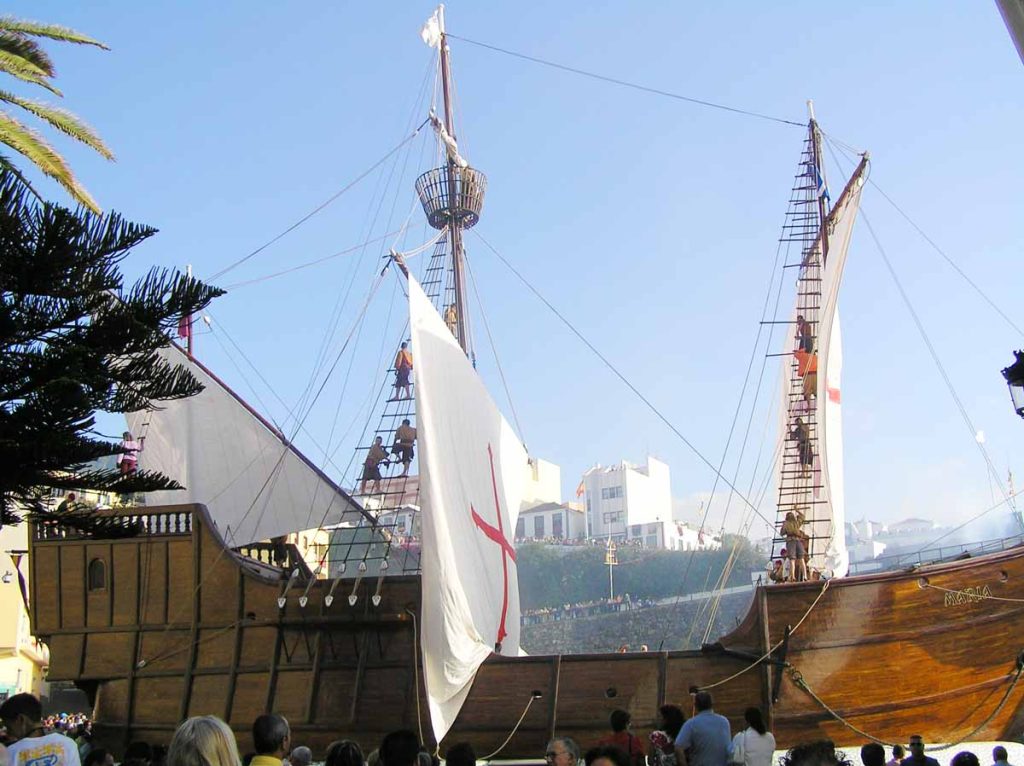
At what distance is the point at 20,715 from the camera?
475 centimetres

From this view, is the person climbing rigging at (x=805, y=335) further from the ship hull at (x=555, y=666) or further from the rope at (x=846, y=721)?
the rope at (x=846, y=721)

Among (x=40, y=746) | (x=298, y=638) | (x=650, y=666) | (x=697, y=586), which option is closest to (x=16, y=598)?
(x=298, y=638)

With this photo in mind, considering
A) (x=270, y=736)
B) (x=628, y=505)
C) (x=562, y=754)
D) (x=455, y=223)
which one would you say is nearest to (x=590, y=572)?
(x=628, y=505)

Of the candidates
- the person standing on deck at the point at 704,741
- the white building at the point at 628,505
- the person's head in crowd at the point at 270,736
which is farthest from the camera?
the white building at the point at 628,505

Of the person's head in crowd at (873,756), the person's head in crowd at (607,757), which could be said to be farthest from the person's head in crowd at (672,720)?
the person's head in crowd at (607,757)

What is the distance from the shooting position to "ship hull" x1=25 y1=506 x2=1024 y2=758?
13383 millimetres

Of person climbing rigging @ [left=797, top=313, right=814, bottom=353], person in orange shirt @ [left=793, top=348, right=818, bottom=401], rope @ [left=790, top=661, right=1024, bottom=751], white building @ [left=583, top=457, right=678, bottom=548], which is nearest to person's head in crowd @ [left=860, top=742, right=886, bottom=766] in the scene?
rope @ [left=790, top=661, right=1024, bottom=751]

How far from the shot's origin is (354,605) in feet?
45.8

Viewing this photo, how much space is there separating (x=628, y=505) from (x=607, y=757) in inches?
2602

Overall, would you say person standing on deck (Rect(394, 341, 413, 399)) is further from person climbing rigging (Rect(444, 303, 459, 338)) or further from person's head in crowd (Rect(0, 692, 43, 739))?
person's head in crowd (Rect(0, 692, 43, 739))

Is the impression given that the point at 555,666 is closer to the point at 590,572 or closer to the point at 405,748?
the point at 405,748

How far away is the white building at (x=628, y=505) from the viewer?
220 feet

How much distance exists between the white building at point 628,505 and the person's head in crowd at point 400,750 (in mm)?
63165

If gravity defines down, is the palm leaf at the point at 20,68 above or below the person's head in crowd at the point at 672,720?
above
